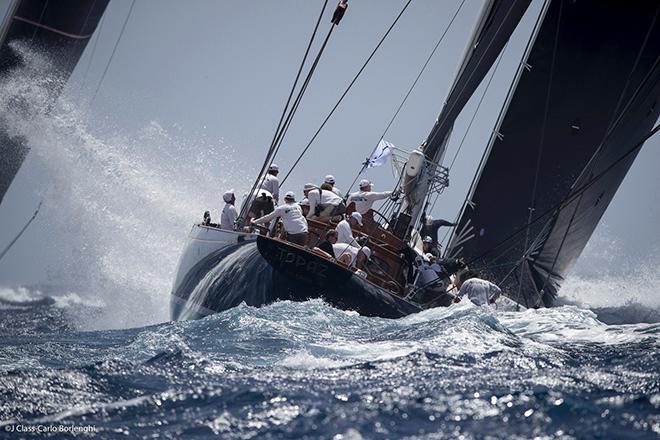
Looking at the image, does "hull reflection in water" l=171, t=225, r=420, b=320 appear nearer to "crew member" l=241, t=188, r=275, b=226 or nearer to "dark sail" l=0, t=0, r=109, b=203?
"crew member" l=241, t=188, r=275, b=226

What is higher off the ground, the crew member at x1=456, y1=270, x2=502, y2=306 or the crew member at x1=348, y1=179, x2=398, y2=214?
the crew member at x1=348, y1=179, x2=398, y2=214

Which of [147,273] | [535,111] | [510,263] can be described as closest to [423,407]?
[510,263]

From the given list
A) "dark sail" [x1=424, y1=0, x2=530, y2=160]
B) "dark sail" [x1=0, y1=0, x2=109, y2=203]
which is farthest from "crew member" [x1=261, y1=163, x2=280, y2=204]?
"dark sail" [x1=0, y1=0, x2=109, y2=203]

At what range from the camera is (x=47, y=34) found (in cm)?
1535

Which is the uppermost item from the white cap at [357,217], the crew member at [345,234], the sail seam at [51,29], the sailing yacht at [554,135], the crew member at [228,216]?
the sailing yacht at [554,135]

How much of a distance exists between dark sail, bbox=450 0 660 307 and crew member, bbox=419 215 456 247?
1.00ft

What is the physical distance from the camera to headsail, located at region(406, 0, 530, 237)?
1207cm

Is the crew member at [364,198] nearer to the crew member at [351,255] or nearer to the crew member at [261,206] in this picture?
the crew member at [261,206]

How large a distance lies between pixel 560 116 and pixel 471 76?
9.02ft

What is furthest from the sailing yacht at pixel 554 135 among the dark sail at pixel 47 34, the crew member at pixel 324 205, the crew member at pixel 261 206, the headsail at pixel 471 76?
the dark sail at pixel 47 34

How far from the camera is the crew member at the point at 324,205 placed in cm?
1119

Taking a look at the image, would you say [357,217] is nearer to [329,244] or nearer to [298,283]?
[329,244]

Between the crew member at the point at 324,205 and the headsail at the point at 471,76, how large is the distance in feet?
4.54

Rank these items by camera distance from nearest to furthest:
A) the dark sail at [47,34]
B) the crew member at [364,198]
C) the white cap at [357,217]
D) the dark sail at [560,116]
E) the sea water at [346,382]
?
1. the sea water at [346,382]
2. the white cap at [357,217]
3. the crew member at [364,198]
4. the dark sail at [560,116]
5. the dark sail at [47,34]
